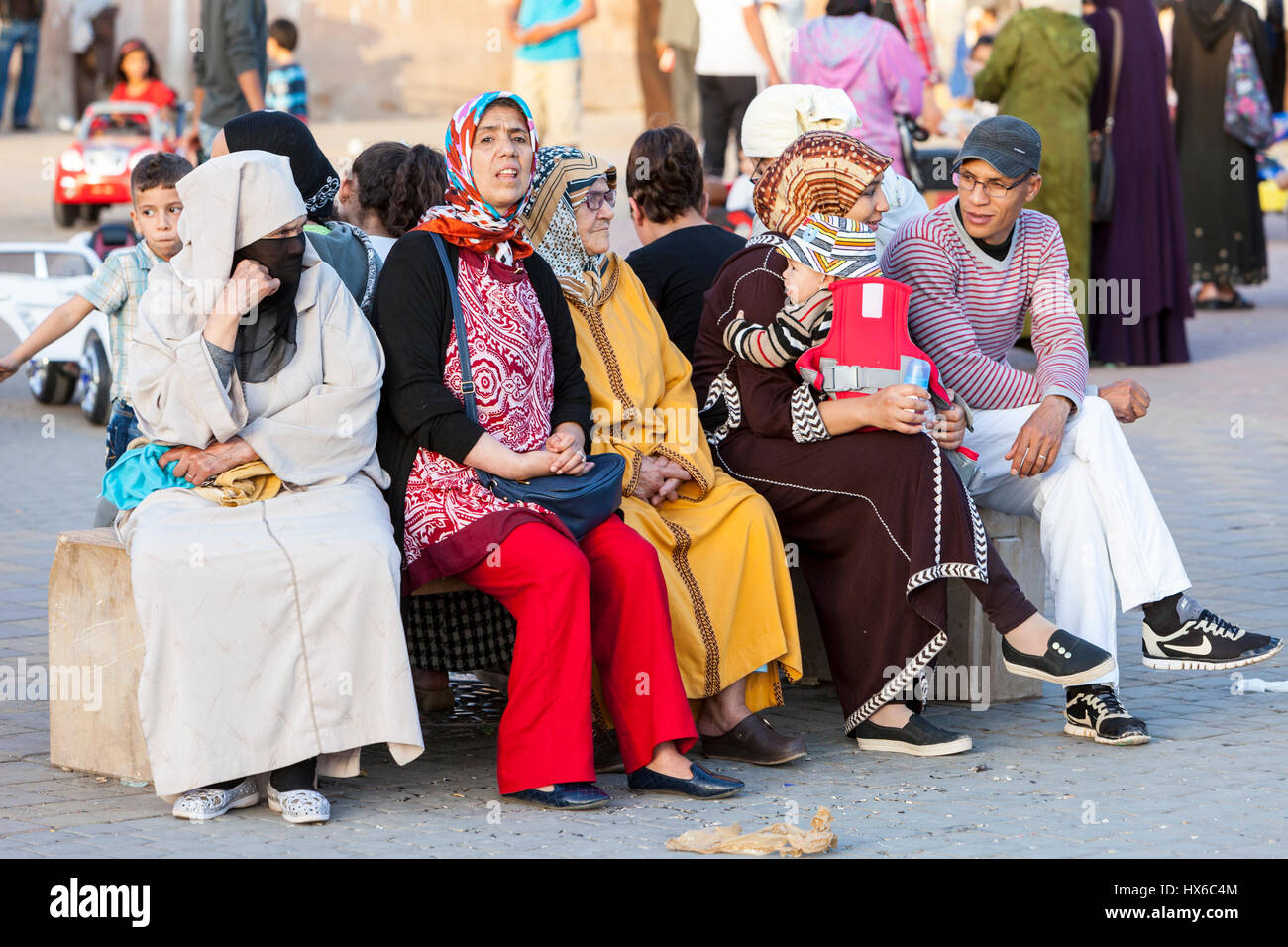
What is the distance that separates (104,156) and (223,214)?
41.7 ft

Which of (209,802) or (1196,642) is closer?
(209,802)

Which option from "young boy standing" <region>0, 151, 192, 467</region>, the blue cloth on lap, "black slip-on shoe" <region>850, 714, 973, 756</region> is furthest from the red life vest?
"young boy standing" <region>0, 151, 192, 467</region>

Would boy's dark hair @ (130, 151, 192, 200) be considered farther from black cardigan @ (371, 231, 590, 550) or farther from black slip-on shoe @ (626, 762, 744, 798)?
black slip-on shoe @ (626, 762, 744, 798)

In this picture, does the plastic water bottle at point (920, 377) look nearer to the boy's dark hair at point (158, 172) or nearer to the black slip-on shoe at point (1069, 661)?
the black slip-on shoe at point (1069, 661)

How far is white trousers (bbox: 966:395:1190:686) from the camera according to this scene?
5.14 meters

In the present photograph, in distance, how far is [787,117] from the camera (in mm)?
6102

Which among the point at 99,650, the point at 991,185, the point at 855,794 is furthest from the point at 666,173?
the point at 99,650

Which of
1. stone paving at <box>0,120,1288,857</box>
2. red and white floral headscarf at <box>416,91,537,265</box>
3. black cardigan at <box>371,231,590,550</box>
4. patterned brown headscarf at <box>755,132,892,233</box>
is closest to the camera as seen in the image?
stone paving at <box>0,120,1288,857</box>

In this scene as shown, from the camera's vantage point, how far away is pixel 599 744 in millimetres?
5156

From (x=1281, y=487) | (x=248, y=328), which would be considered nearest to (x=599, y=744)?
(x=248, y=328)

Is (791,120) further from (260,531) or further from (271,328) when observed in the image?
(260,531)

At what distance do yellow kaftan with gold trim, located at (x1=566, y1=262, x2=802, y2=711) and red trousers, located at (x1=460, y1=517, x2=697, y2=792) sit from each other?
247mm

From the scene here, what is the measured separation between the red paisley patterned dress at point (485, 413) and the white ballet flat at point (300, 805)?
22.5 inches

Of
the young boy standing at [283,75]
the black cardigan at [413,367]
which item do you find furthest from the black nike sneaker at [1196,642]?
the young boy standing at [283,75]
